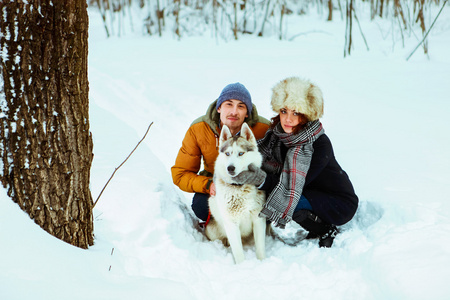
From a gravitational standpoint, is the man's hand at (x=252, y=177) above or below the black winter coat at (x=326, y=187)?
above

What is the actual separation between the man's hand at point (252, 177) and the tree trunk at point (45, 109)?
3.84 feet

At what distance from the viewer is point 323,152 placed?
3186mm

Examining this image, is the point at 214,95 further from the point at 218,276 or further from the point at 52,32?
the point at 52,32

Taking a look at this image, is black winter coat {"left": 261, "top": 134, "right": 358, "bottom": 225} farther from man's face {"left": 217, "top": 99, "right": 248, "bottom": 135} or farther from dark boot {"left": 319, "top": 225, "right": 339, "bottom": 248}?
man's face {"left": 217, "top": 99, "right": 248, "bottom": 135}

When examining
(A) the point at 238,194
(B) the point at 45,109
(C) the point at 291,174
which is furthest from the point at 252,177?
(B) the point at 45,109

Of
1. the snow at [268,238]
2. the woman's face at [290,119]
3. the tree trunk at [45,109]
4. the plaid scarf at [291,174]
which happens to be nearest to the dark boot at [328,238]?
the snow at [268,238]

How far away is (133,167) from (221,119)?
123 centimetres

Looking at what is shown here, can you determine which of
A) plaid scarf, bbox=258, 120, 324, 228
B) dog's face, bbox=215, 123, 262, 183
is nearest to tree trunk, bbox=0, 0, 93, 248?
dog's face, bbox=215, 123, 262, 183

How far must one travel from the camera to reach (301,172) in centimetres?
309

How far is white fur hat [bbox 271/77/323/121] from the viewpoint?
303cm

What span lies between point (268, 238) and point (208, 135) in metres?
1.06

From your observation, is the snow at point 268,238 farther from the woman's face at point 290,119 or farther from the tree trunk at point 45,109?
the woman's face at point 290,119

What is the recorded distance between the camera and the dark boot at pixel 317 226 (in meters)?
3.26

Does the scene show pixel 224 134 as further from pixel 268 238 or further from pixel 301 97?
pixel 268 238
